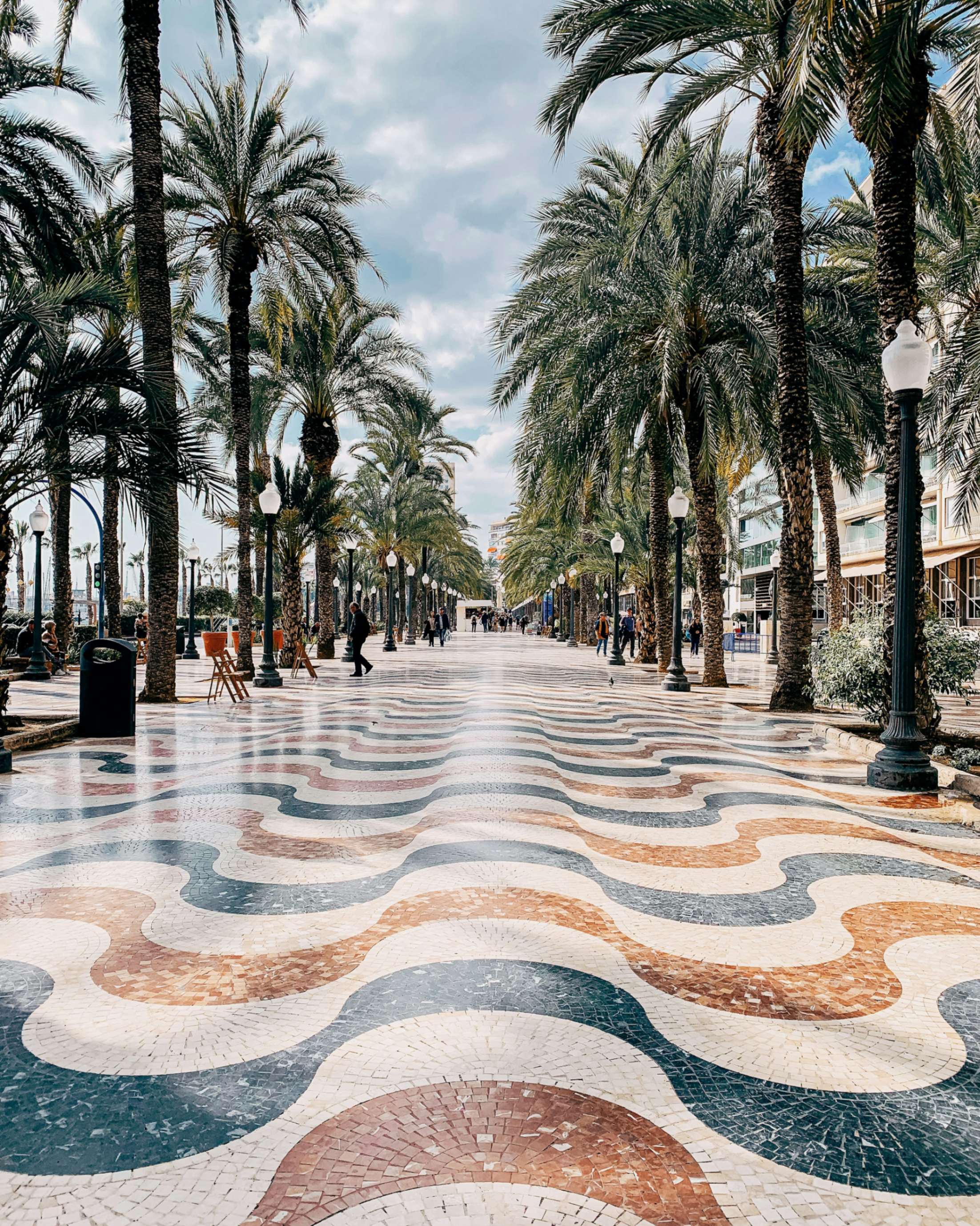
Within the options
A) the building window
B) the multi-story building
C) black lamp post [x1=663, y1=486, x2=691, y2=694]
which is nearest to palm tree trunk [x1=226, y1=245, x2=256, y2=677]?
black lamp post [x1=663, y1=486, x2=691, y2=694]

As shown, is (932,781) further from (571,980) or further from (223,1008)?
(223,1008)

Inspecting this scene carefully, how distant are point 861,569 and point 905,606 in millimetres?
35521

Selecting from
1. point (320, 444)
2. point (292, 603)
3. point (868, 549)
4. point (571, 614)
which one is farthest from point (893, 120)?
point (571, 614)

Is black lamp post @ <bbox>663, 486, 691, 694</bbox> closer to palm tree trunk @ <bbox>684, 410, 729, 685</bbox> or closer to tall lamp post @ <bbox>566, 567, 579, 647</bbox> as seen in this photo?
palm tree trunk @ <bbox>684, 410, 729, 685</bbox>

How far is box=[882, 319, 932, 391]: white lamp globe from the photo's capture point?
6.67 m

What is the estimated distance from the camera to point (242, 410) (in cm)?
1789

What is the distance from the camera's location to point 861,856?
4613mm

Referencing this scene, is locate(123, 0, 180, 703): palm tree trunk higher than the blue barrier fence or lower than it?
higher

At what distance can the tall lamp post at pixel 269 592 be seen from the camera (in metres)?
15.9

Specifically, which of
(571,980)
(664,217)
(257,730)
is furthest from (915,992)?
(664,217)

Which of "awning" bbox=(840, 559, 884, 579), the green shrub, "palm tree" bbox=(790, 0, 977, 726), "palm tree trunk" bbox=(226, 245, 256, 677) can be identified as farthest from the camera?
"awning" bbox=(840, 559, 884, 579)

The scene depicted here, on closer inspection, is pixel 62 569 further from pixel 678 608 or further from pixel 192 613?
pixel 678 608

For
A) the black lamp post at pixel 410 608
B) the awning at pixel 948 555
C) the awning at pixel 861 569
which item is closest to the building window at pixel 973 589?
the awning at pixel 948 555

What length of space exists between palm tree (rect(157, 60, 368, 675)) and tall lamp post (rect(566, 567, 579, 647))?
23007 mm
